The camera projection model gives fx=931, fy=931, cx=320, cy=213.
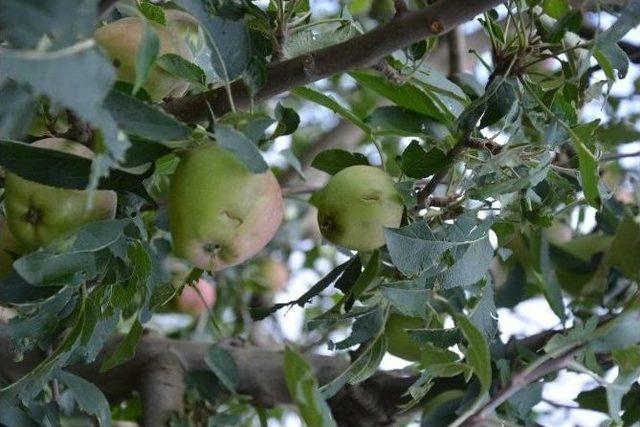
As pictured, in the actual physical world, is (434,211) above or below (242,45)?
below

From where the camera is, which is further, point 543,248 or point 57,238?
point 543,248

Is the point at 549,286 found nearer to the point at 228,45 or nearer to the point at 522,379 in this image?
the point at 522,379

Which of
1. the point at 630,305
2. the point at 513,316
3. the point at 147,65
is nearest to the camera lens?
the point at 147,65

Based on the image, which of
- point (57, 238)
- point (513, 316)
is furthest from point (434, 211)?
point (513, 316)

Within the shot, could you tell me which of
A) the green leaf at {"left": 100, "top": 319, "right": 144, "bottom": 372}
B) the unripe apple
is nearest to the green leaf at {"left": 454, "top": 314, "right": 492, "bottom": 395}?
the green leaf at {"left": 100, "top": 319, "right": 144, "bottom": 372}

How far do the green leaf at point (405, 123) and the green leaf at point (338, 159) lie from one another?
0.11 feet

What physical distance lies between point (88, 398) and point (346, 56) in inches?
15.2

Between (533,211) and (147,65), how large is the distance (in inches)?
14.5

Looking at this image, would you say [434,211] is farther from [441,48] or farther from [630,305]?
[441,48]

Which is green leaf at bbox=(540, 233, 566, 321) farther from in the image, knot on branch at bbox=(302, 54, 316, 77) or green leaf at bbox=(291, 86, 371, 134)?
knot on branch at bbox=(302, 54, 316, 77)

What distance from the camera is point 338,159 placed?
Result: 0.84 metres

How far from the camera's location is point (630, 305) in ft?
2.85

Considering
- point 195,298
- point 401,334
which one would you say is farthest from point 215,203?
point 195,298

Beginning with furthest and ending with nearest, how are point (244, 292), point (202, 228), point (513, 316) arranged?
point (244, 292) < point (513, 316) < point (202, 228)
